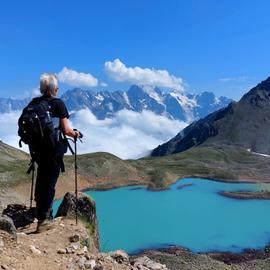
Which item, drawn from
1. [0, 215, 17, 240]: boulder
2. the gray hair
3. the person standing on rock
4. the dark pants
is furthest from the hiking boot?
the gray hair

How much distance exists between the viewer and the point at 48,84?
12539mm

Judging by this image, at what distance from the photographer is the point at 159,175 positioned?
12900 cm

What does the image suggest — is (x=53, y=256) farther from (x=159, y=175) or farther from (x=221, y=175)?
(x=221, y=175)

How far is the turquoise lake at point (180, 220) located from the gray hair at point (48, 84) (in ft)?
144

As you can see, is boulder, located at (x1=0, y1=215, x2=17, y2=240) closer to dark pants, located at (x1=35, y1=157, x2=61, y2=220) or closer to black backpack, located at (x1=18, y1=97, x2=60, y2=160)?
dark pants, located at (x1=35, y1=157, x2=61, y2=220)

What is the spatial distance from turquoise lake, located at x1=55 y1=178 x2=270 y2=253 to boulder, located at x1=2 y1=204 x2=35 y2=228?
37979mm

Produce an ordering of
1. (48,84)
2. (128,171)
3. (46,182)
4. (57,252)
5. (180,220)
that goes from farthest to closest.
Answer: (128,171) < (180,220) < (46,182) < (48,84) < (57,252)

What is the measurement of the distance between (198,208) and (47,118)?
87312mm

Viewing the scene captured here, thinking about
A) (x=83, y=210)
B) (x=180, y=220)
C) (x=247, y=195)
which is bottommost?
(x=180, y=220)

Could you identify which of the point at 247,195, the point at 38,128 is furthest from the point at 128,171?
the point at 38,128

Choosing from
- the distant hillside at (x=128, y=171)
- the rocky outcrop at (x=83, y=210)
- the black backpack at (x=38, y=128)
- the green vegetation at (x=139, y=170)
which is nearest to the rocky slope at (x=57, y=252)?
the rocky outcrop at (x=83, y=210)

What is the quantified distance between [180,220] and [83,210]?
70002 mm

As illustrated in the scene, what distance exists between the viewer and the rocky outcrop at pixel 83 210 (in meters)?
16.4

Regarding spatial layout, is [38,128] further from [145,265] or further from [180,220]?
[180,220]
